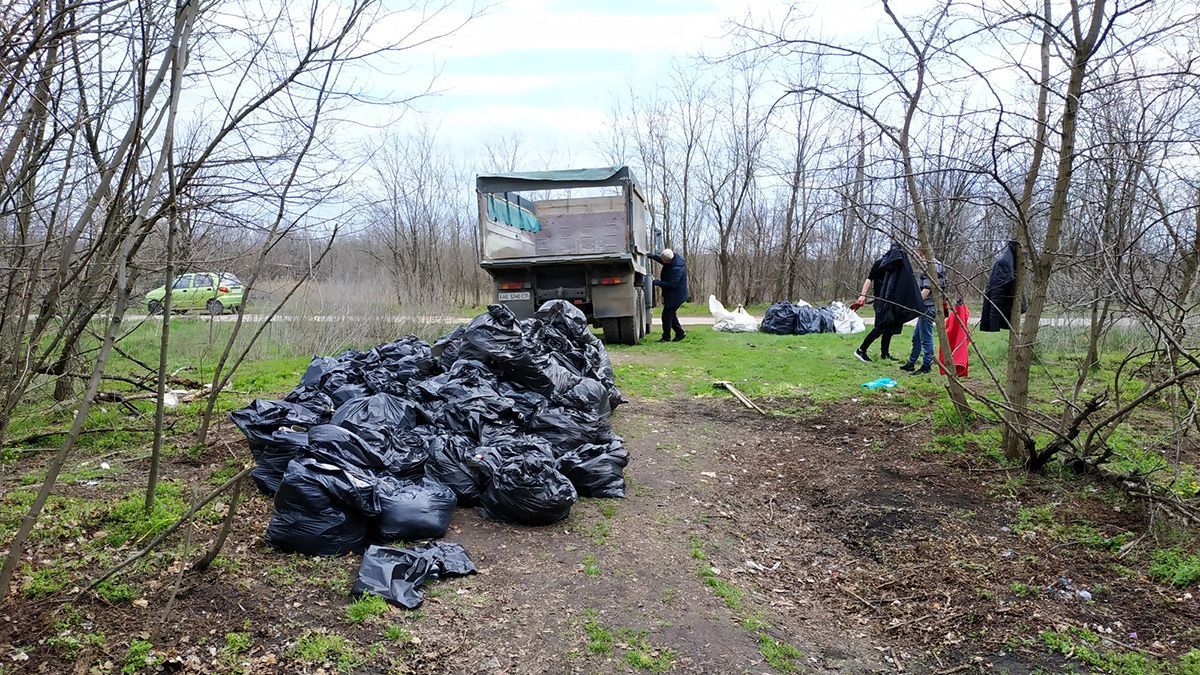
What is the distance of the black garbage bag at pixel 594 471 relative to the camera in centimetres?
445

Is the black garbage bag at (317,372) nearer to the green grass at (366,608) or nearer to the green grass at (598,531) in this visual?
the green grass at (598,531)

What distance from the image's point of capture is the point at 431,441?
4.31 metres

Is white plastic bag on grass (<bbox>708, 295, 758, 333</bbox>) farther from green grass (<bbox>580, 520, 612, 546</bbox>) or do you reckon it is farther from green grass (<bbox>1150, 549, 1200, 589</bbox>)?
green grass (<bbox>1150, 549, 1200, 589</bbox>)

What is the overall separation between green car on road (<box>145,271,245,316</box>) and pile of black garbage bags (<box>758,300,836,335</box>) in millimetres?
10037

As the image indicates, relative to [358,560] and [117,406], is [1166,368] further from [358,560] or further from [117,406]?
[117,406]

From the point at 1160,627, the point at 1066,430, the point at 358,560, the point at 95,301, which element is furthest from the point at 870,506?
the point at 95,301

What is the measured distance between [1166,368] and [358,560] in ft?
17.3

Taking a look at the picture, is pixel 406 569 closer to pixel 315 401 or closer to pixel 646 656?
pixel 646 656

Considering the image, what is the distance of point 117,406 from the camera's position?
611 centimetres

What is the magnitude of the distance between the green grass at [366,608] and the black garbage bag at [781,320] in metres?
12.9

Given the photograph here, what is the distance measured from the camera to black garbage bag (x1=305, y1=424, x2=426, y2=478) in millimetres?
3752

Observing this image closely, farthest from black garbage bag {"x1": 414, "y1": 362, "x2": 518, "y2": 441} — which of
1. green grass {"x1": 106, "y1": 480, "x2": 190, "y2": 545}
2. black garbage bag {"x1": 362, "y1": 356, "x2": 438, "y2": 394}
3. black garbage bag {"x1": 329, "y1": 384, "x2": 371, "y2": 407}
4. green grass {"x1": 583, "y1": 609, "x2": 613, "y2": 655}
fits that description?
green grass {"x1": 583, "y1": 609, "x2": 613, "y2": 655}

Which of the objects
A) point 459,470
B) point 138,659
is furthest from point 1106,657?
point 138,659

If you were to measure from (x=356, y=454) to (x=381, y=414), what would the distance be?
641 millimetres
